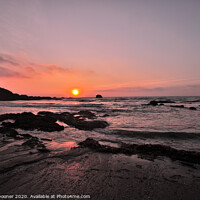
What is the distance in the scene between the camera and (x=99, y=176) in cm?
288

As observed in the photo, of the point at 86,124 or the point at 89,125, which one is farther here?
the point at 86,124

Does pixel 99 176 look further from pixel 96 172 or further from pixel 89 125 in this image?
pixel 89 125

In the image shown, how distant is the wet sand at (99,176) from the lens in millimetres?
2366

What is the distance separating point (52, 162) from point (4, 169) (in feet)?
3.67

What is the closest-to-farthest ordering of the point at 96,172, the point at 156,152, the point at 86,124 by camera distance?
the point at 96,172
the point at 156,152
the point at 86,124

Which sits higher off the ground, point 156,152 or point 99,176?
point 99,176

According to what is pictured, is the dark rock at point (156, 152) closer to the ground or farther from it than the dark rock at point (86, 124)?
closer to the ground

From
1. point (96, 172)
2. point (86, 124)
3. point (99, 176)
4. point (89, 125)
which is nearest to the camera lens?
point (99, 176)

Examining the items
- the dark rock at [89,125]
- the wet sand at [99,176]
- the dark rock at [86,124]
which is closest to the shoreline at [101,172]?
the wet sand at [99,176]

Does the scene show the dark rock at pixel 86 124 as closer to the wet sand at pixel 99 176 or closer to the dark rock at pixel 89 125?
the dark rock at pixel 89 125

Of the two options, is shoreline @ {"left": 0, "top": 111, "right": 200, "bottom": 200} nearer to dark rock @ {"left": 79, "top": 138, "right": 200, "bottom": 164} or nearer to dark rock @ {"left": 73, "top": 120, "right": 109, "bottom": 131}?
dark rock @ {"left": 79, "top": 138, "right": 200, "bottom": 164}

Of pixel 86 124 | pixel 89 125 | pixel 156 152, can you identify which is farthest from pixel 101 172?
pixel 86 124

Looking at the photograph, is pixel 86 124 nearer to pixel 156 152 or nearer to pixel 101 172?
pixel 156 152

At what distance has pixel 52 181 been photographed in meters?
2.65
